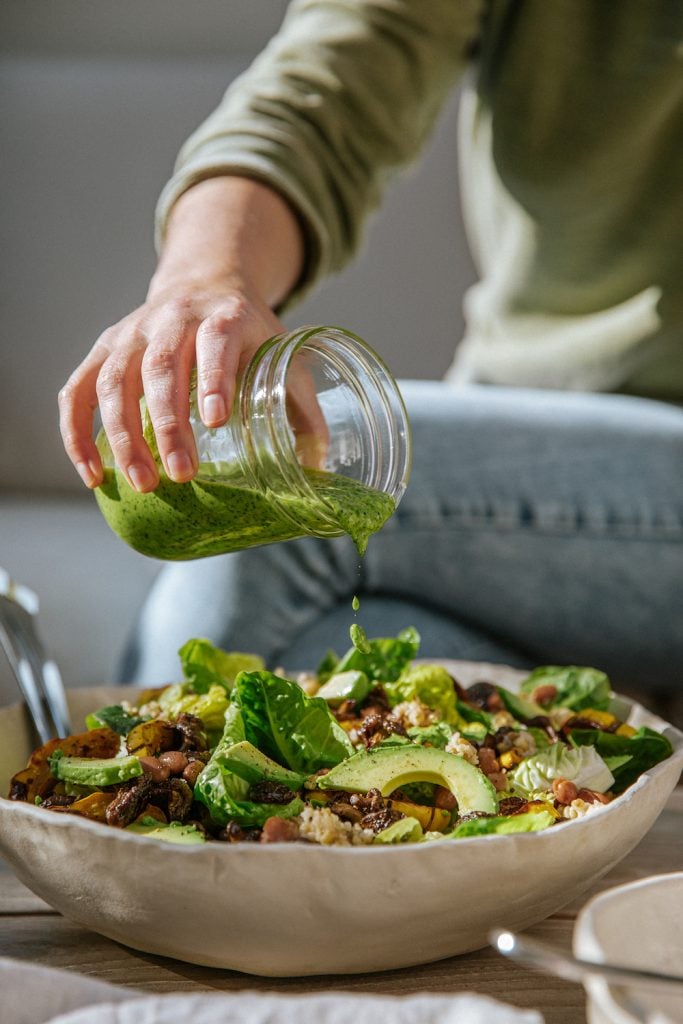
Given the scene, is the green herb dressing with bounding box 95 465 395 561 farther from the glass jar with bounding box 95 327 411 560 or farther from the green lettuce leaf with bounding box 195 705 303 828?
the green lettuce leaf with bounding box 195 705 303 828

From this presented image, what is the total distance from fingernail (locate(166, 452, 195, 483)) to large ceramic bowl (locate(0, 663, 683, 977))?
0.25 meters

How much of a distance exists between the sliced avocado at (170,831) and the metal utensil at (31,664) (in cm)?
25

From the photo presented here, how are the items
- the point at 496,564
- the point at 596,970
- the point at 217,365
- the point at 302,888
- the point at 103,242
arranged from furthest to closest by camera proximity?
the point at 103,242, the point at 496,564, the point at 217,365, the point at 302,888, the point at 596,970

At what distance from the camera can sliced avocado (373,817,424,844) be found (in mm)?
657

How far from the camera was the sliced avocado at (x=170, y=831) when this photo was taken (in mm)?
656

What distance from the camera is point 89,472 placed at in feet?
2.92

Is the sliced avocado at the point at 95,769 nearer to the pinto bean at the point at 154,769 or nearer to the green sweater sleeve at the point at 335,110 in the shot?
the pinto bean at the point at 154,769

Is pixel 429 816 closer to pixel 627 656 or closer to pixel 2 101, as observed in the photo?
pixel 627 656

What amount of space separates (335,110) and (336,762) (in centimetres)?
105

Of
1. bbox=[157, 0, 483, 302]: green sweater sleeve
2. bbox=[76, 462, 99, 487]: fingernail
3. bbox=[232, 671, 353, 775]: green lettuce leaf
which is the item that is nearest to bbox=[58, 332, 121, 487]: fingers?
bbox=[76, 462, 99, 487]: fingernail

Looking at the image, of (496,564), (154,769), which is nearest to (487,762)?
(154,769)

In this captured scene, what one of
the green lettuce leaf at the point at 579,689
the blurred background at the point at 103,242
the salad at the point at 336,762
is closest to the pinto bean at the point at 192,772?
the salad at the point at 336,762

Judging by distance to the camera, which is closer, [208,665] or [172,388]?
[172,388]

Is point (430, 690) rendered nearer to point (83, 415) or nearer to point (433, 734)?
point (433, 734)
